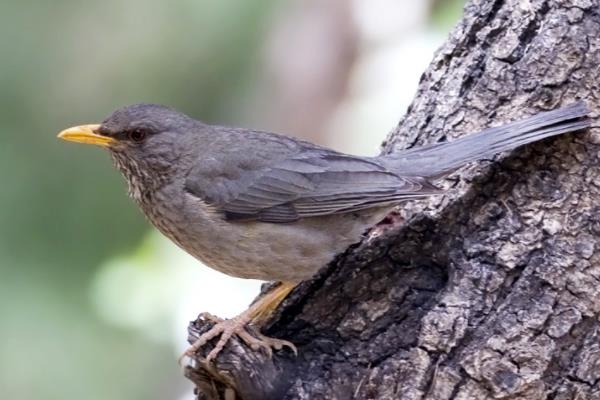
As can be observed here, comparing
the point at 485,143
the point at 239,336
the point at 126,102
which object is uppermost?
the point at 126,102

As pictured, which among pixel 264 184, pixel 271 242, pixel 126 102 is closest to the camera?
pixel 271 242

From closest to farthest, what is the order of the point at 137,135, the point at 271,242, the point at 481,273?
the point at 481,273, the point at 271,242, the point at 137,135

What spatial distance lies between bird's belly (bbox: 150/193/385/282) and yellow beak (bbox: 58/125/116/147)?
58cm

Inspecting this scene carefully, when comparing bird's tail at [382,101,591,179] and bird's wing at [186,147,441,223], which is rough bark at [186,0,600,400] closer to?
bird's tail at [382,101,591,179]

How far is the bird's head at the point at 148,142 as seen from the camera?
523 centimetres

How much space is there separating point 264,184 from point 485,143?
3.59 ft

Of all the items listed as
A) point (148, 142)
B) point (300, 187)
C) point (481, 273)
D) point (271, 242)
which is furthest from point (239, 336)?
point (148, 142)

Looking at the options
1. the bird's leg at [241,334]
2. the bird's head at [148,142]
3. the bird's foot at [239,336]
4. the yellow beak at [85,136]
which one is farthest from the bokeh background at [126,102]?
the bird's foot at [239,336]

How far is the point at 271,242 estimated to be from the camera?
496 centimetres

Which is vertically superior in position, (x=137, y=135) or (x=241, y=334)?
(x=137, y=135)

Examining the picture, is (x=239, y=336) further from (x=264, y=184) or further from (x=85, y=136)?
(x=85, y=136)

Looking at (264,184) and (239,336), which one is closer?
(239,336)

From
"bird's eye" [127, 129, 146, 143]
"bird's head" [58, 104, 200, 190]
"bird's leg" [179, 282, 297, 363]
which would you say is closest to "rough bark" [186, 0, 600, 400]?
"bird's leg" [179, 282, 297, 363]

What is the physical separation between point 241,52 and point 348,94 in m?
1.06
